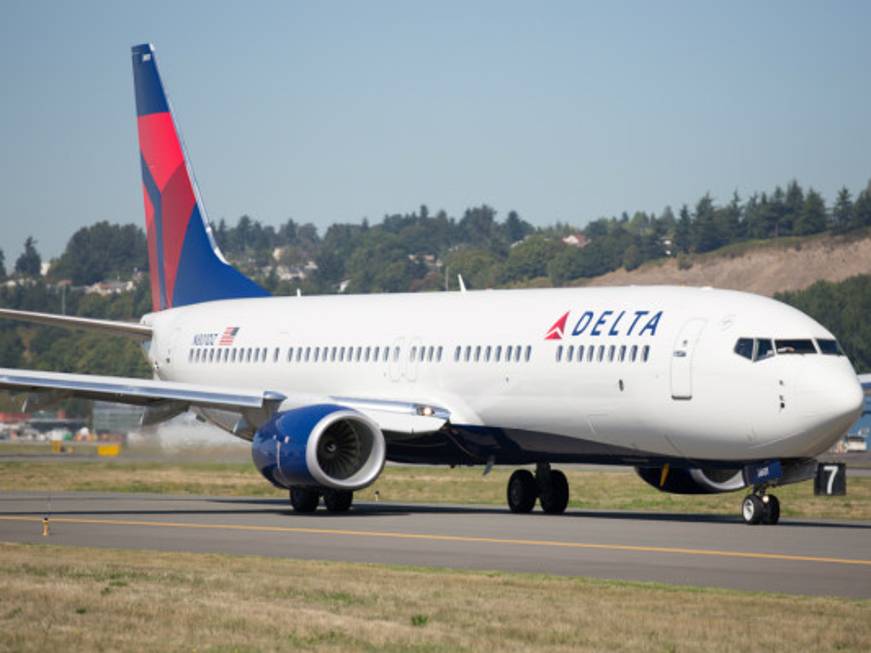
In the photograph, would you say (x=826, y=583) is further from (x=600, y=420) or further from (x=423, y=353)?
(x=423, y=353)

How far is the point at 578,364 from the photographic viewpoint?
97.2ft

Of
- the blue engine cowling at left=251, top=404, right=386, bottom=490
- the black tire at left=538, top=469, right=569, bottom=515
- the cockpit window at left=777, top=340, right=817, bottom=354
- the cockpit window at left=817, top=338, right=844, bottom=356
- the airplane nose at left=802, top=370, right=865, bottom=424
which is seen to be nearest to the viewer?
the airplane nose at left=802, top=370, right=865, bottom=424

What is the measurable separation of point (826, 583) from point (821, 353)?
352 inches

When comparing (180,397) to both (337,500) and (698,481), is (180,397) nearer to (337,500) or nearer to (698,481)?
(337,500)

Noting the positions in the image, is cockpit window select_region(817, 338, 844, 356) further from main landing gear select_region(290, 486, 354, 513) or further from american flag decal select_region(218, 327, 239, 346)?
american flag decal select_region(218, 327, 239, 346)

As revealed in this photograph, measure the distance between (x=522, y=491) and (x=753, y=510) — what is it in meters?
6.14

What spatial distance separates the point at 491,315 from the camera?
32500 mm

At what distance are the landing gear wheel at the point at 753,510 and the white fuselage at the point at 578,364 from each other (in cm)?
76

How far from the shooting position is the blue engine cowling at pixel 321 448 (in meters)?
30.1

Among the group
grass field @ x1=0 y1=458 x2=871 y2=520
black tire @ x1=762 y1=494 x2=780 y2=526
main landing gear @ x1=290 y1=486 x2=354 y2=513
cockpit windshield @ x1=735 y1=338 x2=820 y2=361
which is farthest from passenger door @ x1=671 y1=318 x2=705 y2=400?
main landing gear @ x1=290 y1=486 x2=354 y2=513

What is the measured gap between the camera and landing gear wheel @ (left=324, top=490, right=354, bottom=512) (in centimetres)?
3184

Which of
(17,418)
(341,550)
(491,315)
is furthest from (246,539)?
(17,418)

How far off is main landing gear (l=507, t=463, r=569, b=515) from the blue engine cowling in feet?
10.1

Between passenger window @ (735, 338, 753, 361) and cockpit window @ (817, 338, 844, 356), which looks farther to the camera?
cockpit window @ (817, 338, 844, 356)
